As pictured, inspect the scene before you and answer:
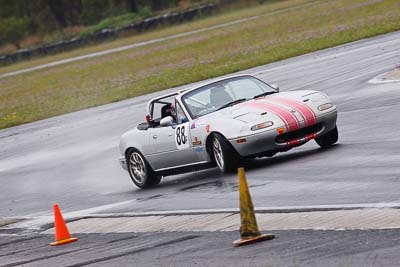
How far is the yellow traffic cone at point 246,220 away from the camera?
893cm

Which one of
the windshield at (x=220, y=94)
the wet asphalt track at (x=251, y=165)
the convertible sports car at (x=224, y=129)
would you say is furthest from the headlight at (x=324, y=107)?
the windshield at (x=220, y=94)

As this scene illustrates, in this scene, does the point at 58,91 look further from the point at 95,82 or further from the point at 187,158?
the point at 187,158

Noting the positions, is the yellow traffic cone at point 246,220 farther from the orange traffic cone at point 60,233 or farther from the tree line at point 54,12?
the tree line at point 54,12

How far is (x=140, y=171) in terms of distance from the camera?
16.1 m

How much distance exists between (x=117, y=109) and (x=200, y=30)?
3679 centimetres

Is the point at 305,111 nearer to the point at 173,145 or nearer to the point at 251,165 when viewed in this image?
the point at 251,165

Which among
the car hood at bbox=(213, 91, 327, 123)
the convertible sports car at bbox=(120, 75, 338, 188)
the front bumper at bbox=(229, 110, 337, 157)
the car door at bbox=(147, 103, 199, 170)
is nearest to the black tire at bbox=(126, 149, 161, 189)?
the convertible sports car at bbox=(120, 75, 338, 188)

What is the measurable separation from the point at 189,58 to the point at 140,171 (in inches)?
1197

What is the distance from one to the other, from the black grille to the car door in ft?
4.74

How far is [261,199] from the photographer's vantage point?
1180cm

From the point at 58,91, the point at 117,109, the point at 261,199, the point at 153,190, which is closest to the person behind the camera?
the point at 261,199

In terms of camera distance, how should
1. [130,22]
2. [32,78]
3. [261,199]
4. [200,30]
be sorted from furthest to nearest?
[130,22] < [200,30] < [32,78] < [261,199]

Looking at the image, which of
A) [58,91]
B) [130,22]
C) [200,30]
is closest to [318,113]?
[58,91]

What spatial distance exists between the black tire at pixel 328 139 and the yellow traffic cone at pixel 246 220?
5773 millimetres
